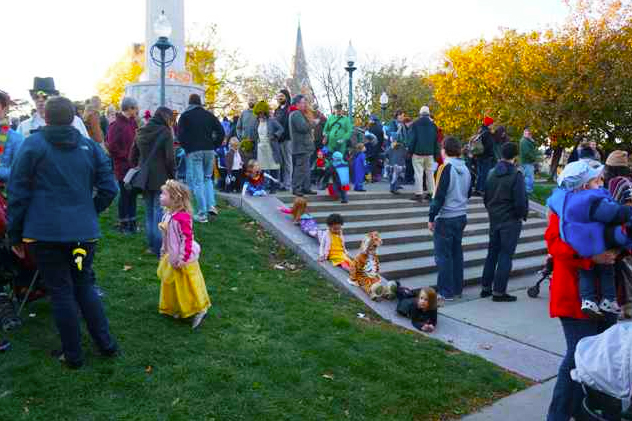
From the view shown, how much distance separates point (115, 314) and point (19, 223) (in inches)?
61.9

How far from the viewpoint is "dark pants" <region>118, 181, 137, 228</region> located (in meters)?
7.97

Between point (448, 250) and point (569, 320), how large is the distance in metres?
3.60

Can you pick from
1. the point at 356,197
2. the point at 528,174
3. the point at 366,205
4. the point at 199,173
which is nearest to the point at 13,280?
the point at 199,173

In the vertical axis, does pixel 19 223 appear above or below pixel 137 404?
above

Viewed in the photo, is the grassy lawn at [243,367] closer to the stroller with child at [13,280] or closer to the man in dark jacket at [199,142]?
the stroller with child at [13,280]

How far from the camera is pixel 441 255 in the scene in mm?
7305

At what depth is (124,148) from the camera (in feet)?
27.1

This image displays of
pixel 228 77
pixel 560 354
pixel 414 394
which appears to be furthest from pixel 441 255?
pixel 228 77

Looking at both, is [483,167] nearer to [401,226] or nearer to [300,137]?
[401,226]

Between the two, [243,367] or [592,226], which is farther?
[243,367]

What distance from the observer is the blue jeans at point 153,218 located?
7188mm

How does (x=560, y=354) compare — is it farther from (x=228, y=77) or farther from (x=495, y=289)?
(x=228, y=77)

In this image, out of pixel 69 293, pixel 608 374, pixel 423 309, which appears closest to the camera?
pixel 608 374

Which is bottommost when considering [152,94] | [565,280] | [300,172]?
[565,280]
